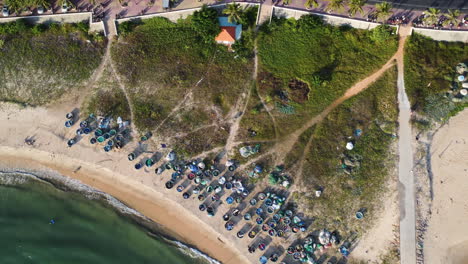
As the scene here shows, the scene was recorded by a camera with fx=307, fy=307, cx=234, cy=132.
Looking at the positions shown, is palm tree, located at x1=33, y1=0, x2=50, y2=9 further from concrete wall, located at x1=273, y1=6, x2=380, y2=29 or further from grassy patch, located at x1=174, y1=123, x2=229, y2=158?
→ concrete wall, located at x1=273, y1=6, x2=380, y2=29

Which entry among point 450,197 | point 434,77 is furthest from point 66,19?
point 450,197

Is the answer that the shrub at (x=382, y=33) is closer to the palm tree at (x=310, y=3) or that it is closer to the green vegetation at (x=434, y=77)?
the green vegetation at (x=434, y=77)

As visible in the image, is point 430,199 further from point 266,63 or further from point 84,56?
point 84,56

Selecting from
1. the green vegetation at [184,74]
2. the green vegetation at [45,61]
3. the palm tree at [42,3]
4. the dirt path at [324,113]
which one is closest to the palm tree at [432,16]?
the dirt path at [324,113]

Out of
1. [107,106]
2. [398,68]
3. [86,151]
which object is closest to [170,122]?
[107,106]

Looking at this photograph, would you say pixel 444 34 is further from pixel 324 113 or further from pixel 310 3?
pixel 324 113

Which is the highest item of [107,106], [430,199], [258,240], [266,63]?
[266,63]

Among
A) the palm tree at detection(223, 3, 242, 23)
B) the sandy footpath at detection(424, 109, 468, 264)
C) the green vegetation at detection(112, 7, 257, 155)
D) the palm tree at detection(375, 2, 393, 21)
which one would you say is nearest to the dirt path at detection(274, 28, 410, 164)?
the palm tree at detection(375, 2, 393, 21)
